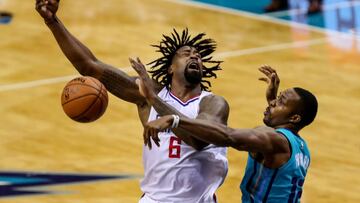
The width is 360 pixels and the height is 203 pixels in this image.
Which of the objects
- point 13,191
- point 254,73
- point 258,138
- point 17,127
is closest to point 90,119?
point 258,138

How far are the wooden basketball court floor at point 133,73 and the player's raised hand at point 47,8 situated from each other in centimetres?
294

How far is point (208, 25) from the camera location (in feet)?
59.7

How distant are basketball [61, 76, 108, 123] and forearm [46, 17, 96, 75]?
137mm

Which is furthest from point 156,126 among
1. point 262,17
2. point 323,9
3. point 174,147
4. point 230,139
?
point 323,9

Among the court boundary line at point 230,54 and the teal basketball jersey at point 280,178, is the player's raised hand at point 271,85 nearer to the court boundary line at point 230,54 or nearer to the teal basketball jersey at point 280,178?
the teal basketball jersey at point 280,178

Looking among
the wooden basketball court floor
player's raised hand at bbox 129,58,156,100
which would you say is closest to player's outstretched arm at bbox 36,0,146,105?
player's raised hand at bbox 129,58,156,100

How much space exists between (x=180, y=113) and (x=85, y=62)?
4.50 feet

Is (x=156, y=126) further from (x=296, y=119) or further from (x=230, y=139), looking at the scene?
(x=296, y=119)

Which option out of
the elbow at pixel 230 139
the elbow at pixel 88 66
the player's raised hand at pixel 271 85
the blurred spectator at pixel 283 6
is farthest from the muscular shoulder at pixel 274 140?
the blurred spectator at pixel 283 6

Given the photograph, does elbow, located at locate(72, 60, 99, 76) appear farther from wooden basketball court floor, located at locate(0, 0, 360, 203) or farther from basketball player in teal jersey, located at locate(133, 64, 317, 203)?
wooden basketball court floor, located at locate(0, 0, 360, 203)

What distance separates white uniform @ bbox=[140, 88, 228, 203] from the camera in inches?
346

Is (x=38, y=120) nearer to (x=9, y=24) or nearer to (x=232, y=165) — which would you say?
(x=232, y=165)

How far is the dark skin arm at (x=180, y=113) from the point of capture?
7.97 meters

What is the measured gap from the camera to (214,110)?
8.60 m
